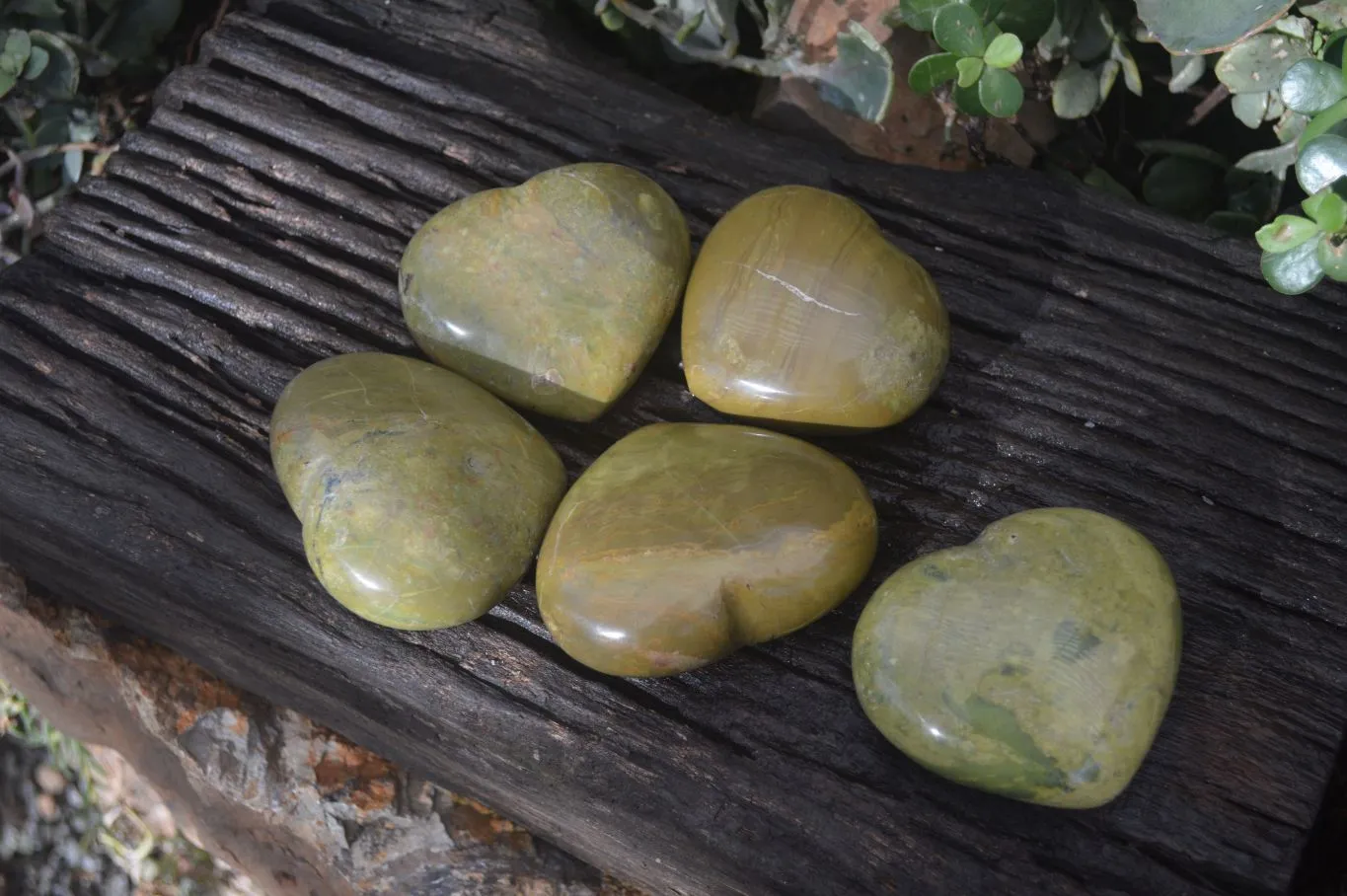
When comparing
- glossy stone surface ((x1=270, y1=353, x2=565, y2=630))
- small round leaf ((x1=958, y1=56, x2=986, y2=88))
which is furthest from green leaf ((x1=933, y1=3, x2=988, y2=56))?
glossy stone surface ((x1=270, y1=353, x2=565, y2=630))

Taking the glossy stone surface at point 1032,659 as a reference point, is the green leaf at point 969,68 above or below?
above

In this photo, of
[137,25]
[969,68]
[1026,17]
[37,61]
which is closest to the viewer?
[969,68]

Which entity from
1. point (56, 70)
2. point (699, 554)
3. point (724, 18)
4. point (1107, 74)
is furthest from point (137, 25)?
point (1107, 74)

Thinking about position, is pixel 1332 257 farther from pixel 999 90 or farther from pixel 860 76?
pixel 860 76

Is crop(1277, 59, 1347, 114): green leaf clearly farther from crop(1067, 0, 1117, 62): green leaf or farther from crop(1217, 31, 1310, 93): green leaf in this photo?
crop(1067, 0, 1117, 62): green leaf

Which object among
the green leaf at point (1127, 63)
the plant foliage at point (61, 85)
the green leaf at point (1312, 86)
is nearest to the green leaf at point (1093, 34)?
the green leaf at point (1127, 63)

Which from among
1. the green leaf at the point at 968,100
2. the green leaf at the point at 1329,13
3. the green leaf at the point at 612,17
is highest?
the green leaf at the point at 1329,13

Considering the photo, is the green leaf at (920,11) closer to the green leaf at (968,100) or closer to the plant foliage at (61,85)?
the green leaf at (968,100)
